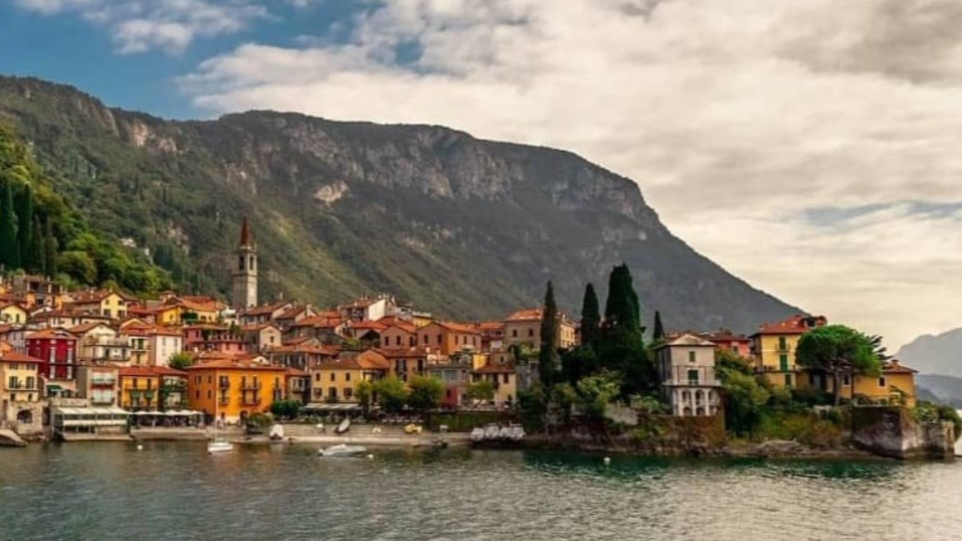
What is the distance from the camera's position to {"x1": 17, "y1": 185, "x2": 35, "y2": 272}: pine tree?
139125 millimetres

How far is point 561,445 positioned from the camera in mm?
89312

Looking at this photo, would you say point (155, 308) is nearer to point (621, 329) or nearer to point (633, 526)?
point (621, 329)

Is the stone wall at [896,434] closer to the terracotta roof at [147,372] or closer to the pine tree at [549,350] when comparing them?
the pine tree at [549,350]

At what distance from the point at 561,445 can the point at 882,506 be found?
36.0m

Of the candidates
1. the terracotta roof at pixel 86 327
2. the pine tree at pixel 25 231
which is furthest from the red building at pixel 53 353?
the pine tree at pixel 25 231

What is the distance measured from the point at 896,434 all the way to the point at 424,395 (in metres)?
41.2

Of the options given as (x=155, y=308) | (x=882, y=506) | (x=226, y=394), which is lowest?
(x=882, y=506)

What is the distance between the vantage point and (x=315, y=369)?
10894 cm

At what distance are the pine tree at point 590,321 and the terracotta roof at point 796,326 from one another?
1501 cm

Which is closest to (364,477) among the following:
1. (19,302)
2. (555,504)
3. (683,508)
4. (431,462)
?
(431,462)

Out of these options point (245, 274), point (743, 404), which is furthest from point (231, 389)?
point (245, 274)

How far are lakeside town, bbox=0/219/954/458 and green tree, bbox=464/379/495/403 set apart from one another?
0.13m

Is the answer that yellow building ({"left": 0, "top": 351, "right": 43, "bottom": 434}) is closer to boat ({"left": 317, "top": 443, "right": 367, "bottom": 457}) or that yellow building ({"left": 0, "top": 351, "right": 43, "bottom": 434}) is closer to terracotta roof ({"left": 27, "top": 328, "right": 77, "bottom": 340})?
terracotta roof ({"left": 27, "top": 328, "right": 77, "bottom": 340})

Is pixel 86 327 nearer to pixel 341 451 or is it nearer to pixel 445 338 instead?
pixel 445 338
